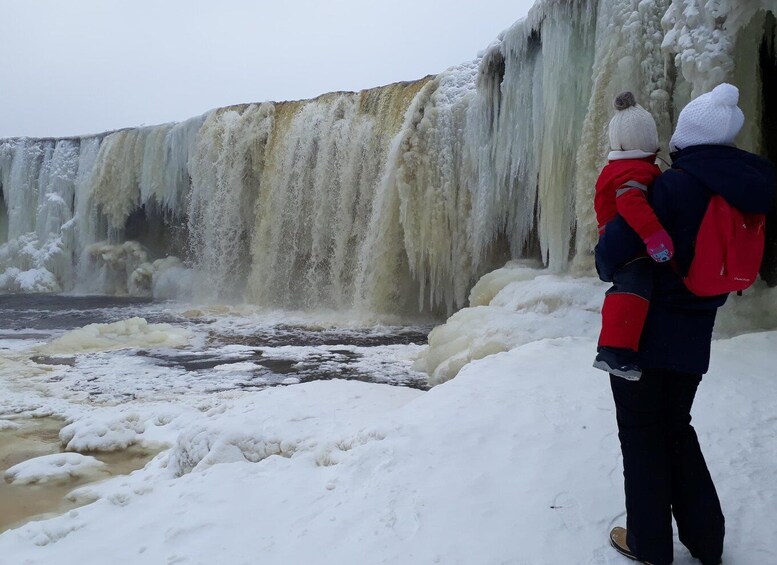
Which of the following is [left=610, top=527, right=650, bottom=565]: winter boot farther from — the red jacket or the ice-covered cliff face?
the ice-covered cliff face

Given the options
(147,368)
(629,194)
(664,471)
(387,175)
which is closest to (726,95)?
(629,194)

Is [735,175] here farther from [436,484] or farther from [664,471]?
[436,484]

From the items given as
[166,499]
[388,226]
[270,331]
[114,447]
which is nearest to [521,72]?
[388,226]

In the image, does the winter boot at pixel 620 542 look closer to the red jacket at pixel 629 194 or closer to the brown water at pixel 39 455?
the red jacket at pixel 629 194

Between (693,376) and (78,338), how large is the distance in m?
10.1

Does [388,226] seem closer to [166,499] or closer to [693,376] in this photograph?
[166,499]

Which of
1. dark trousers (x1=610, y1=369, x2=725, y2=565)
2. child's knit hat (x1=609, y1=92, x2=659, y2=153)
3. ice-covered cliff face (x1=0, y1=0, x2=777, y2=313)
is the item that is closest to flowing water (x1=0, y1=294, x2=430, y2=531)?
ice-covered cliff face (x1=0, y1=0, x2=777, y2=313)

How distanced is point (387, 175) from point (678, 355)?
10.3m

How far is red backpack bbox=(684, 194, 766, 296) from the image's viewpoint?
164 cm

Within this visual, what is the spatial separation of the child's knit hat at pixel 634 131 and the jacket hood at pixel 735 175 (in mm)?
129

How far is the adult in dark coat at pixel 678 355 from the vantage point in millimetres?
1688

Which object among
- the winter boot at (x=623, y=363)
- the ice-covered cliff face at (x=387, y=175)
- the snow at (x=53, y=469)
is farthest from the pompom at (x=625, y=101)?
the snow at (x=53, y=469)

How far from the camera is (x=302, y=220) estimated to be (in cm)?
1480

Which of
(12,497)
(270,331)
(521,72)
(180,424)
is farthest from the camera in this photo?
(270,331)
